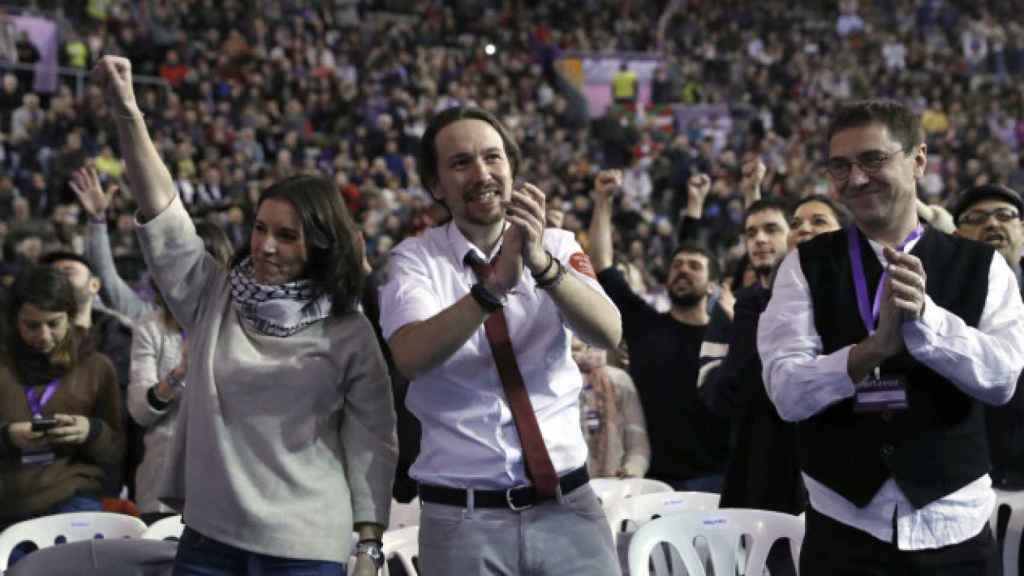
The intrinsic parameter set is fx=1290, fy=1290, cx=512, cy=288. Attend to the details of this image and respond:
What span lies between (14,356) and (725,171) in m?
14.4

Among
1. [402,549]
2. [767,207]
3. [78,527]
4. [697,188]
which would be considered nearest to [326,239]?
[402,549]

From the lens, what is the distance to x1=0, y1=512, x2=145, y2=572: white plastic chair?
386 cm

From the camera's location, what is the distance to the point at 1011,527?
418cm

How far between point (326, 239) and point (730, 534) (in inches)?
63.4

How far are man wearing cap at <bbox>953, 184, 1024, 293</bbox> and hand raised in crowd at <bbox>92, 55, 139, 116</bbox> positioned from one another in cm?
269

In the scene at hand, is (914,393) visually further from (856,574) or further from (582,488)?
(582,488)

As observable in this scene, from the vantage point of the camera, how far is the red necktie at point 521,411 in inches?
92.7

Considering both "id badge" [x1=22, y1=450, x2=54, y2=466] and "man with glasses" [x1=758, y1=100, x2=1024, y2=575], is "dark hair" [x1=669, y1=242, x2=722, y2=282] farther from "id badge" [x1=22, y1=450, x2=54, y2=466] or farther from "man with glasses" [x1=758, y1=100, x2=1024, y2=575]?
"man with glasses" [x1=758, y1=100, x2=1024, y2=575]

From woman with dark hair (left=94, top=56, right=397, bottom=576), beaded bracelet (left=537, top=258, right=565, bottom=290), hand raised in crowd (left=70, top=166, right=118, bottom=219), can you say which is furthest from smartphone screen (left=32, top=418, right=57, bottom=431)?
beaded bracelet (left=537, top=258, right=565, bottom=290)

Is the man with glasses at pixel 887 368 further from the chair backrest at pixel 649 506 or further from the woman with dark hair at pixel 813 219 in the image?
the chair backrest at pixel 649 506

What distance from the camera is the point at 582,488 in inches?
97.3

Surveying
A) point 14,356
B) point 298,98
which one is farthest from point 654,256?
point 14,356

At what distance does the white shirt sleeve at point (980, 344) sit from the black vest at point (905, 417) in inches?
1.4

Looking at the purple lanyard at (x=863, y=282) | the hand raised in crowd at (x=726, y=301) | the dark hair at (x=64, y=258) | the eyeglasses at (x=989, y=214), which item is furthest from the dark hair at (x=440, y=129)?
the dark hair at (x=64, y=258)
